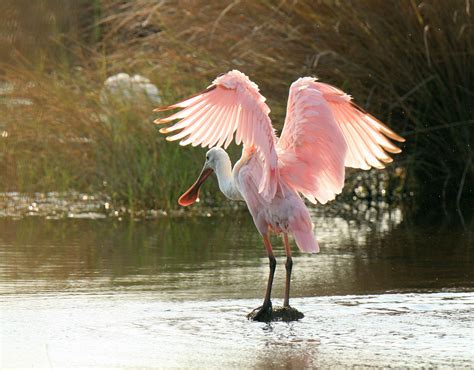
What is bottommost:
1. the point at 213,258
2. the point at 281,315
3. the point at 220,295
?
the point at 281,315

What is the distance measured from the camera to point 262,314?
26.3ft

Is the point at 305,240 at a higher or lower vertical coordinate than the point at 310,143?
lower

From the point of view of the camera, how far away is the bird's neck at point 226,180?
928 centimetres

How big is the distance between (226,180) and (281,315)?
1.65 m

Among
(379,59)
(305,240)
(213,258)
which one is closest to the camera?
(305,240)

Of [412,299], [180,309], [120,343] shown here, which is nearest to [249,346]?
[120,343]

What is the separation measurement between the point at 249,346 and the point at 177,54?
767 centimetres

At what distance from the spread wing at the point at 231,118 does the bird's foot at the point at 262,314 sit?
753 millimetres

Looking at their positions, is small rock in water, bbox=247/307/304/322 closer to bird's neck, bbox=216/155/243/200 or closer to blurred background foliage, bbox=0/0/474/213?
bird's neck, bbox=216/155/243/200

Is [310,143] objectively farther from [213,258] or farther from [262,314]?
[213,258]

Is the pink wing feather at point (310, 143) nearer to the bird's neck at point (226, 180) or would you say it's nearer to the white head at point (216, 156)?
the bird's neck at point (226, 180)

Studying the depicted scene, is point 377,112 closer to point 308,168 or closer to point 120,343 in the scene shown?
point 308,168

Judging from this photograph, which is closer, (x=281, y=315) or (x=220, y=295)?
(x=281, y=315)

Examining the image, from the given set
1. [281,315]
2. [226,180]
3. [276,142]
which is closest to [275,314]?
[281,315]
